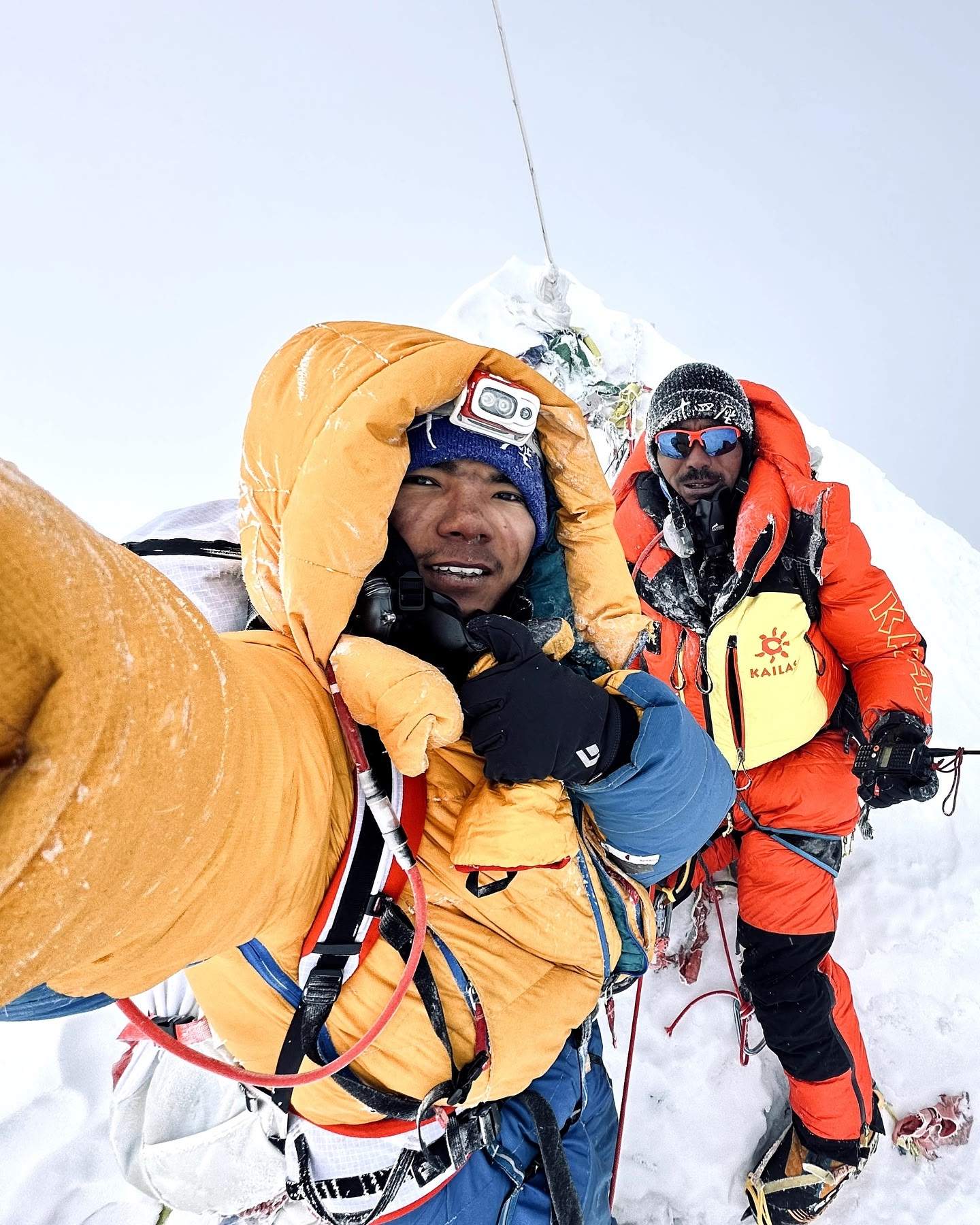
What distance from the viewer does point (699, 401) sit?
2.69m

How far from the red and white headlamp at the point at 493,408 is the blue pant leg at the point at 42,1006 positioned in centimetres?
116

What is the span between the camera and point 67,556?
461 millimetres

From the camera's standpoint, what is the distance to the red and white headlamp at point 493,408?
1370mm

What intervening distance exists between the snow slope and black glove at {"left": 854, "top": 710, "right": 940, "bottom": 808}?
3.65 ft

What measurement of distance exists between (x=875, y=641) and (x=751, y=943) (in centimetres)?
A: 131

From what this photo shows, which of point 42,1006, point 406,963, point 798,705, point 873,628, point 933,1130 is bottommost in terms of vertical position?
point 933,1130

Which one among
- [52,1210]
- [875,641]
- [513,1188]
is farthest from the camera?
[875,641]

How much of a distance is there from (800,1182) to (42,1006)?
287 centimetres

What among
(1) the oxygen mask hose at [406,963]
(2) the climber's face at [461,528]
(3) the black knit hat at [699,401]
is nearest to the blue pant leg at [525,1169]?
(1) the oxygen mask hose at [406,963]

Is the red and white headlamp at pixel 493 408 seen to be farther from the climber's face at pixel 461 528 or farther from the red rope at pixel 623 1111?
the red rope at pixel 623 1111

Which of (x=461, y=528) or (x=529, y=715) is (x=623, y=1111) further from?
(x=461, y=528)

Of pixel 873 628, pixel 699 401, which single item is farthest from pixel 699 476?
pixel 873 628

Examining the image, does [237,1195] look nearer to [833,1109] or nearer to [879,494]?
[833,1109]

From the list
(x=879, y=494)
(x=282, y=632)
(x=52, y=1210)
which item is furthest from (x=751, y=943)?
(x=879, y=494)
